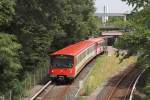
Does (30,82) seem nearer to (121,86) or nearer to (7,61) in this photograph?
(121,86)

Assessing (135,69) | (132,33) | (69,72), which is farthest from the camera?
(135,69)

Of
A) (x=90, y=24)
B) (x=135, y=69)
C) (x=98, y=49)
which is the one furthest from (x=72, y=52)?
(x=90, y=24)

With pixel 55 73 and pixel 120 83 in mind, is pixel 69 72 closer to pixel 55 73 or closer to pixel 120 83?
pixel 55 73

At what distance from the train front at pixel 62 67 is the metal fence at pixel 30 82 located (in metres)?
1.25

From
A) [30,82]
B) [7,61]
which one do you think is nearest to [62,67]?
[30,82]

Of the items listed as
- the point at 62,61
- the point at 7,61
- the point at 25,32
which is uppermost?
the point at 25,32

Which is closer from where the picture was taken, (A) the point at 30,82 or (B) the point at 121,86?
(A) the point at 30,82

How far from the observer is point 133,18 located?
38938 millimetres

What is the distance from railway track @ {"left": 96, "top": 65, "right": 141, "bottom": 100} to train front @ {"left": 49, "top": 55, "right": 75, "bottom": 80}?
10.3 ft

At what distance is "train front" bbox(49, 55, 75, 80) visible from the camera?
41.6 meters

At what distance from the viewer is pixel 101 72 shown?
48406 millimetres

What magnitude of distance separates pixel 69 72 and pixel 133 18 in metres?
6.87

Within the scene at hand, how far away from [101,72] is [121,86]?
16.3 ft

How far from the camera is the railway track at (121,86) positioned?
37.6m
